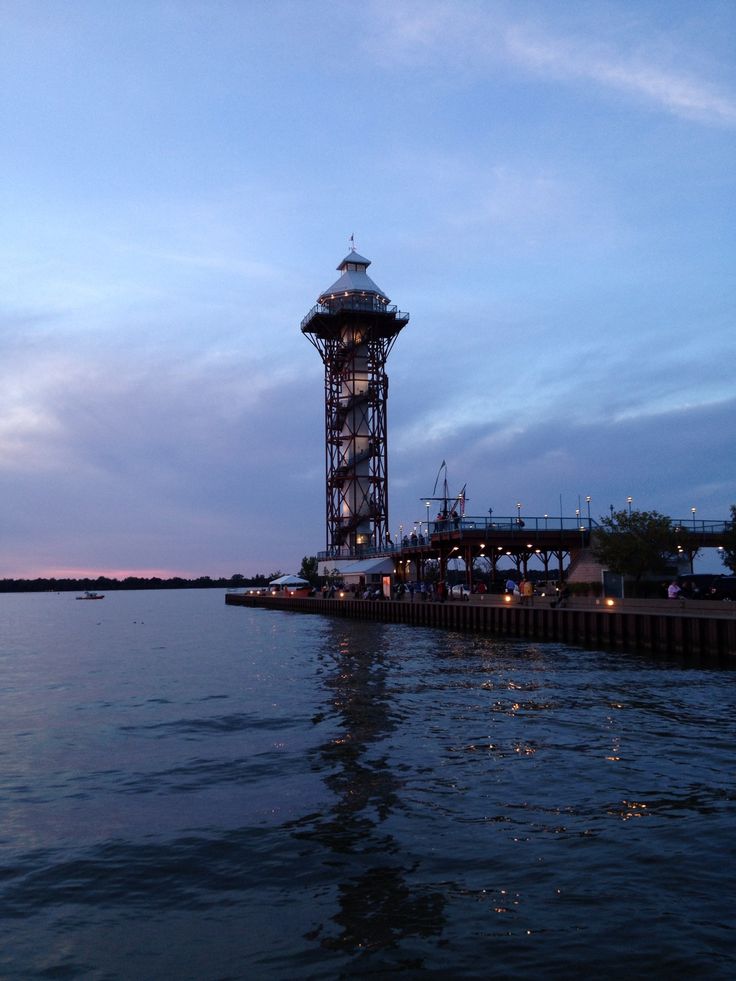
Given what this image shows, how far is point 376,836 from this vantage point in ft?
38.9

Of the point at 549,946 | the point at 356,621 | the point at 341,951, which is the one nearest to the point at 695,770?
the point at 549,946

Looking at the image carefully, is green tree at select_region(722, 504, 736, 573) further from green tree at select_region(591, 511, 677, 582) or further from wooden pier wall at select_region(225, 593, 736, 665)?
wooden pier wall at select_region(225, 593, 736, 665)

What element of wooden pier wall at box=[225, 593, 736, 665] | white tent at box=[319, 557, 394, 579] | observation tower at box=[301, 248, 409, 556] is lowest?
wooden pier wall at box=[225, 593, 736, 665]

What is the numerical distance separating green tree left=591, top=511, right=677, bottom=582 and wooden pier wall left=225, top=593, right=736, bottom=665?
8.86 metres

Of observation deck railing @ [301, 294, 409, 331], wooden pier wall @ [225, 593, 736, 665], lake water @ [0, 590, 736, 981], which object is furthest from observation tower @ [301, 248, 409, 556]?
lake water @ [0, 590, 736, 981]

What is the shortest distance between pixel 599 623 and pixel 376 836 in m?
30.9

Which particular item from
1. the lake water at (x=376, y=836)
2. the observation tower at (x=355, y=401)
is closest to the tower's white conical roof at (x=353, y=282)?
the observation tower at (x=355, y=401)

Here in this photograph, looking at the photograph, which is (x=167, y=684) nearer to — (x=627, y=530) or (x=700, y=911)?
(x=700, y=911)

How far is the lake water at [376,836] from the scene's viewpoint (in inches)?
332

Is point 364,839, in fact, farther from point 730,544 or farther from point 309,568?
point 309,568

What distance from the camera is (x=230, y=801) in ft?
45.8

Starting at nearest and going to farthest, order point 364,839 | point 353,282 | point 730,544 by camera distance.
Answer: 1. point 364,839
2. point 730,544
3. point 353,282

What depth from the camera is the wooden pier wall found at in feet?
109

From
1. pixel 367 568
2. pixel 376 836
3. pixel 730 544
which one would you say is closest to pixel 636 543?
pixel 730 544
